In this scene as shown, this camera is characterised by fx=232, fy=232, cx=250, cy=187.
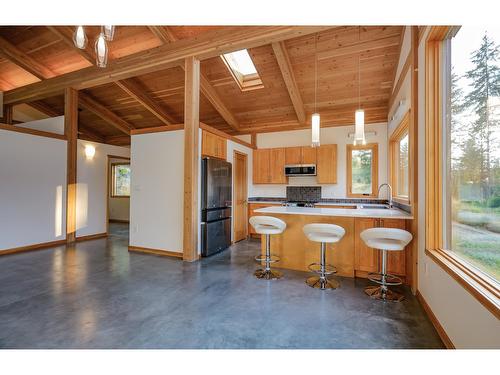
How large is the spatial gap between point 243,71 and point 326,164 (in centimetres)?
286

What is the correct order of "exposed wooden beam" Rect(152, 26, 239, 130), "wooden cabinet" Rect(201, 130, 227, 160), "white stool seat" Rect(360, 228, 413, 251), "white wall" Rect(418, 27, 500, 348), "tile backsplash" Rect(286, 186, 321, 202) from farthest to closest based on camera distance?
"tile backsplash" Rect(286, 186, 321, 202), "wooden cabinet" Rect(201, 130, 227, 160), "exposed wooden beam" Rect(152, 26, 239, 130), "white stool seat" Rect(360, 228, 413, 251), "white wall" Rect(418, 27, 500, 348)

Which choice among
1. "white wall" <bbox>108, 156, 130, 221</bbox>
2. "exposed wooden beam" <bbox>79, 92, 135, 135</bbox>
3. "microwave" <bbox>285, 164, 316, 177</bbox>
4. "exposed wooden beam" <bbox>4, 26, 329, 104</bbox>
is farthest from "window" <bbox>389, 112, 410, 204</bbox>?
"white wall" <bbox>108, 156, 130, 221</bbox>

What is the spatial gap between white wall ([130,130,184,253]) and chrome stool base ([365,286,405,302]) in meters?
2.97

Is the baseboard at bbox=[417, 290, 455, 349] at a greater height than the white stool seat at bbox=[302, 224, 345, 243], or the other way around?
the white stool seat at bbox=[302, 224, 345, 243]

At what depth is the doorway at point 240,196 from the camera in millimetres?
5480

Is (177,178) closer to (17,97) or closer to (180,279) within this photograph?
(180,279)

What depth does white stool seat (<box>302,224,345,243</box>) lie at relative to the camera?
8.87ft

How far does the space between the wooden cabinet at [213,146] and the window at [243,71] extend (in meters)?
1.47

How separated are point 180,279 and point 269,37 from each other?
11.8 ft

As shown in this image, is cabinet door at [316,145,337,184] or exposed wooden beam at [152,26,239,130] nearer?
exposed wooden beam at [152,26,239,130]

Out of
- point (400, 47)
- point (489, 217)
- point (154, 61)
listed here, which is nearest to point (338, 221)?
point (489, 217)

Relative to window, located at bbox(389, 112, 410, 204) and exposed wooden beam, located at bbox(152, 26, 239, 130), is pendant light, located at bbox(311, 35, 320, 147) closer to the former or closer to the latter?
window, located at bbox(389, 112, 410, 204)

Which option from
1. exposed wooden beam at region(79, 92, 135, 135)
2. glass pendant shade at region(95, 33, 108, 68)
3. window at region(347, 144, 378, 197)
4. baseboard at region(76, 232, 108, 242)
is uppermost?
exposed wooden beam at region(79, 92, 135, 135)

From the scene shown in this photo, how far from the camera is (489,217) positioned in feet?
4.80
